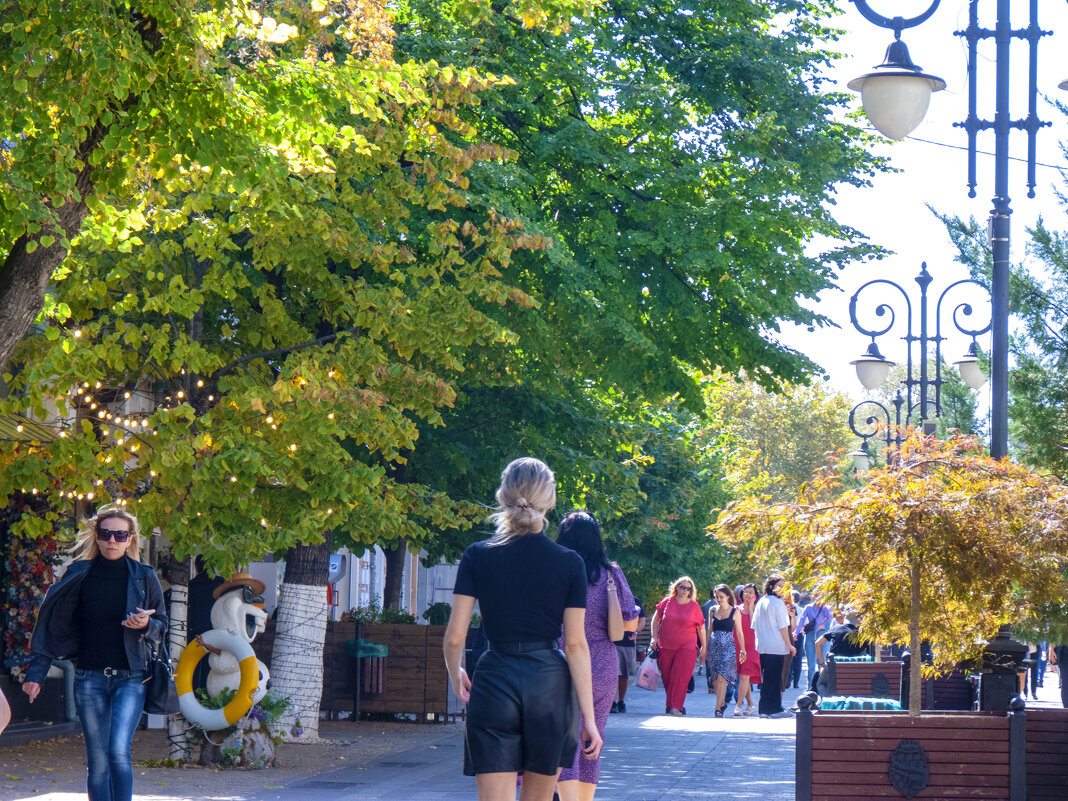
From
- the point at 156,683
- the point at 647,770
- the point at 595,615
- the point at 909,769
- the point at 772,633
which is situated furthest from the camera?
the point at 772,633

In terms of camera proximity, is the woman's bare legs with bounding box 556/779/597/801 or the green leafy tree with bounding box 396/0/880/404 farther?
the green leafy tree with bounding box 396/0/880/404

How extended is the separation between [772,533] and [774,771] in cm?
456

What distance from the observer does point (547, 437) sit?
19.6 metres

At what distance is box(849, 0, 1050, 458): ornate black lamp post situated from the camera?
32.6 ft

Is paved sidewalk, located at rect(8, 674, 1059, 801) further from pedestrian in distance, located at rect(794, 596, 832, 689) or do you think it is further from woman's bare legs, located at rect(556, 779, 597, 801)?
pedestrian in distance, located at rect(794, 596, 832, 689)

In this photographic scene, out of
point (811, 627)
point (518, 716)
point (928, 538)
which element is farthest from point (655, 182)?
point (811, 627)

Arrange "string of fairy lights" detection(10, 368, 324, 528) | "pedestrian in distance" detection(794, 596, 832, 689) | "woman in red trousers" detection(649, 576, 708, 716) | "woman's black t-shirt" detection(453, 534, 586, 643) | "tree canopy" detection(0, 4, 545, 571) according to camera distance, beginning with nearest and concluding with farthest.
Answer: "woman's black t-shirt" detection(453, 534, 586, 643), "tree canopy" detection(0, 4, 545, 571), "string of fairy lights" detection(10, 368, 324, 528), "woman in red trousers" detection(649, 576, 708, 716), "pedestrian in distance" detection(794, 596, 832, 689)

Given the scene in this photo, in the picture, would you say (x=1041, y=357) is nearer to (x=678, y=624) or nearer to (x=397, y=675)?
(x=678, y=624)

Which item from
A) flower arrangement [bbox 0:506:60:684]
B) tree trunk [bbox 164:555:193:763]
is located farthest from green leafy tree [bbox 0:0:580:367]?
flower arrangement [bbox 0:506:60:684]

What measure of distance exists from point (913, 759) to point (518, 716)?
165 inches

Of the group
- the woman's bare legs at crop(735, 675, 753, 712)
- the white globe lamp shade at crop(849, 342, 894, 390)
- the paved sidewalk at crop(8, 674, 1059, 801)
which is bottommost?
the paved sidewalk at crop(8, 674, 1059, 801)

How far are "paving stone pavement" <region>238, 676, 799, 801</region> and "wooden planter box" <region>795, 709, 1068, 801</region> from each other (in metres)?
2.26

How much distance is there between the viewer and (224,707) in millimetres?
13273

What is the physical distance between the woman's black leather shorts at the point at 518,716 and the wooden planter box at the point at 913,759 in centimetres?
368
